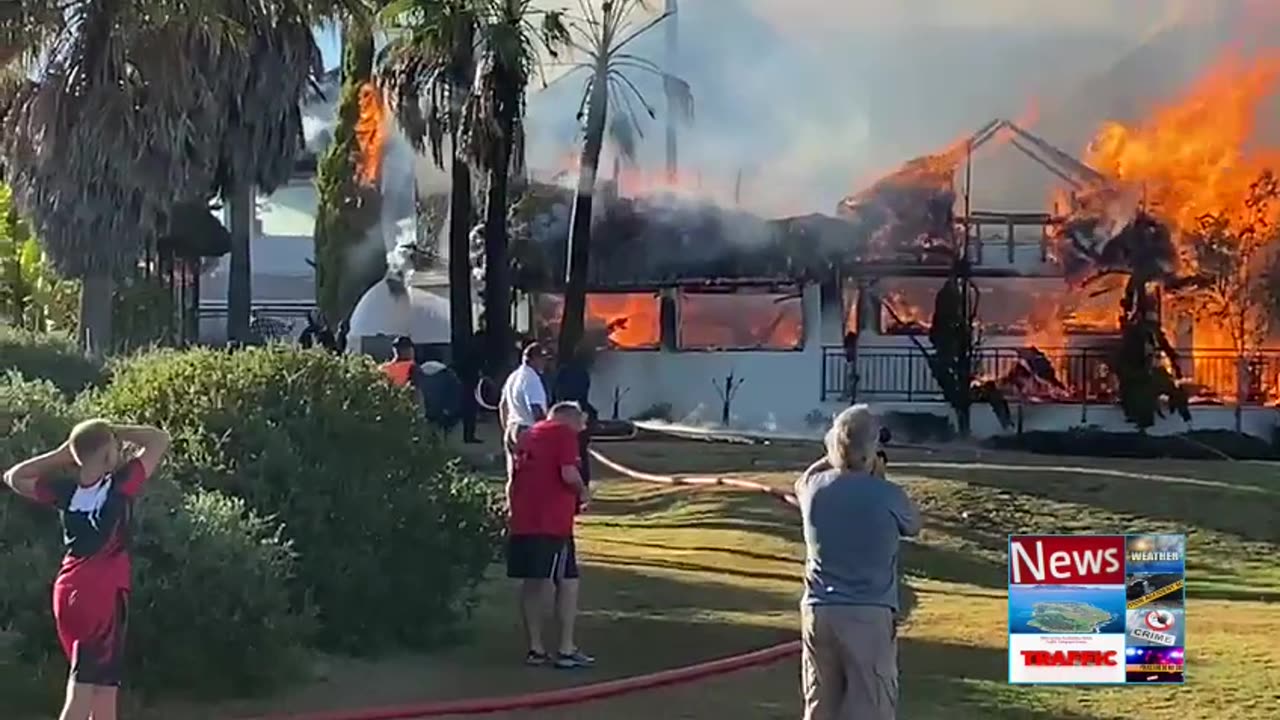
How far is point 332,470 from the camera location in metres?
11.3

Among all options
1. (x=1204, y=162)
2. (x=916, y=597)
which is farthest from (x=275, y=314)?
(x=916, y=597)

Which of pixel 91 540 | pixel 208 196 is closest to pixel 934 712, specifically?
pixel 91 540

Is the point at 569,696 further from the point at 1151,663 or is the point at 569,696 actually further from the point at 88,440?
the point at 88,440

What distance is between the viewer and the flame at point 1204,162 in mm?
39188

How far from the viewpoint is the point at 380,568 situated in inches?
445

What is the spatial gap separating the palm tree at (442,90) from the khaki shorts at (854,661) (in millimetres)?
21634

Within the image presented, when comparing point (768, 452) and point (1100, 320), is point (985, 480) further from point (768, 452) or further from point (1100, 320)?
point (1100, 320)

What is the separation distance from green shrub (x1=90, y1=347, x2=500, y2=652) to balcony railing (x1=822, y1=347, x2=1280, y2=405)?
87.5ft

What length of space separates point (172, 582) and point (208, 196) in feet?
68.1

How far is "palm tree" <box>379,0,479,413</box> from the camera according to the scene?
98.8ft

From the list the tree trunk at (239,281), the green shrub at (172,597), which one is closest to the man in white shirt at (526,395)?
the green shrub at (172,597)

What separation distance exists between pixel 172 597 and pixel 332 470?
1880mm

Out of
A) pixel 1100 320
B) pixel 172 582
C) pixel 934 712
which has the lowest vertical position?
pixel 934 712

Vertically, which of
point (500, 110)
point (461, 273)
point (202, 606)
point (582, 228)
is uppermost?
point (500, 110)
